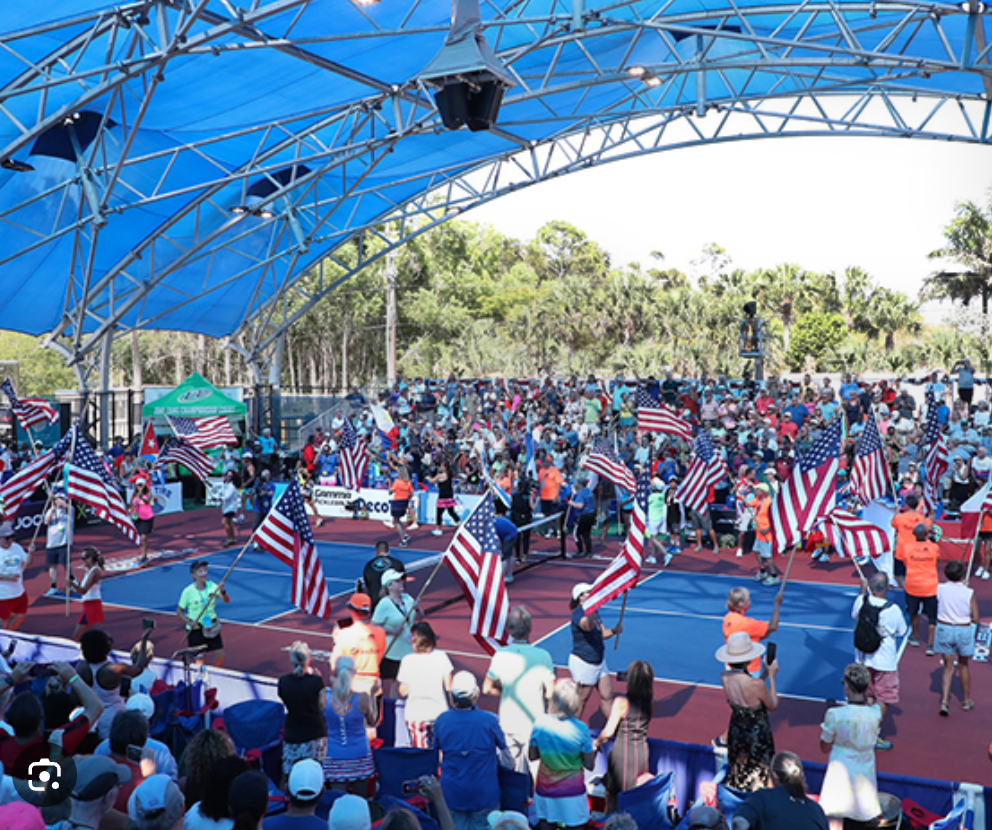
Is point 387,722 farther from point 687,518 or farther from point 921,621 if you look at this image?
point 687,518

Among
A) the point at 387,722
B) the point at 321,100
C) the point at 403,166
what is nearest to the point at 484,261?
the point at 403,166

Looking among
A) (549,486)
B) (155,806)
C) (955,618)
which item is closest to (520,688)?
(155,806)

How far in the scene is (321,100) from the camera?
952 inches

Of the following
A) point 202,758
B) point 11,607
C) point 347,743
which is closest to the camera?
point 202,758

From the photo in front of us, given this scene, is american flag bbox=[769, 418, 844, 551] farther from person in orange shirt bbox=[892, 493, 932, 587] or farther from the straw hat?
the straw hat

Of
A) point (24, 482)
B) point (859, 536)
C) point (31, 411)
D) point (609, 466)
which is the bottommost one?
point (859, 536)

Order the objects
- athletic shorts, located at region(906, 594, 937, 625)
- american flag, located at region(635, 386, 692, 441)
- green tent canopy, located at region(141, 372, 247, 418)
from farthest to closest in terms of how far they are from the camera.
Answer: green tent canopy, located at region(141, 372, 247, 418) → american flag, located at region(635, 386, 692, 441) → athletic shorts, located at region(906, 594, 937, 625)

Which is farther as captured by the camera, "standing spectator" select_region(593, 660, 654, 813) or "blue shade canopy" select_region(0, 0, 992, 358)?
"blue shade canopy" select_region(0, 0, 992, 358)

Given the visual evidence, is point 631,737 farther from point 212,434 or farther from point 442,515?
point 212,434

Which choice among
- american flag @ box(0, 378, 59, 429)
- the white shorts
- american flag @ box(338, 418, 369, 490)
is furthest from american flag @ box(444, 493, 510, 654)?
american flag @ box(0, 378, 59, 429)

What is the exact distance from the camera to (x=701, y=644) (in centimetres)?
1438

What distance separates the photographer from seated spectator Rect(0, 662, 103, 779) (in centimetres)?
621

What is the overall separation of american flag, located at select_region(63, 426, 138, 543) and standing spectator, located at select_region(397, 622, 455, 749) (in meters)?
9.06

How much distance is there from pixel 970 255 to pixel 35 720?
52441mm
